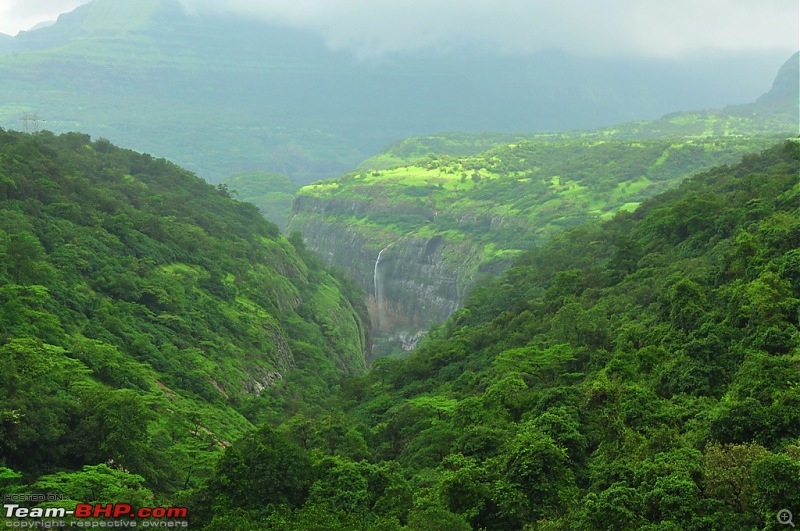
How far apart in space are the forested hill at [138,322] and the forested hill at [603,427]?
5.63 metres

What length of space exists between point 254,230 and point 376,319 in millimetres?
65114

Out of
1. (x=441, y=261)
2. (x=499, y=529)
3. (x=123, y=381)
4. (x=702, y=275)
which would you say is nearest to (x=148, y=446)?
(x=123, y=381)

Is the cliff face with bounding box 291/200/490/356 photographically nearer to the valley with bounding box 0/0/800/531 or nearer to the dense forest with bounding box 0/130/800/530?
the valley with bounding box 0/0/800/531

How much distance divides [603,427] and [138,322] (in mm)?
37901

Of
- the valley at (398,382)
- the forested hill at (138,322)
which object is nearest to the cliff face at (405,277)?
the forested hill at (138,322)

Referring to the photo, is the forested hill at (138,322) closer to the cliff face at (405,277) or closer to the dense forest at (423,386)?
the dense forest at (423,386)

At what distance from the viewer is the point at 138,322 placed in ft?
205

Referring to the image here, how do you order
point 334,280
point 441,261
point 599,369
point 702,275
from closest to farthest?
point 599,369 → point 702,275 → point 334,280 → point 441,261

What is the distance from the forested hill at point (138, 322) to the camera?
37312mm

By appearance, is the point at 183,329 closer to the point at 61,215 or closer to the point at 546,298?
the point at 61,215

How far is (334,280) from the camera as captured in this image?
130125 mm

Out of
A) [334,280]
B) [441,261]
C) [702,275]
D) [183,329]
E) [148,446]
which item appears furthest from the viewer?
[441,261]

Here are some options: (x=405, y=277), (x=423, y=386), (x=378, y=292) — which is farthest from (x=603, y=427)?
(x=378, y=292)

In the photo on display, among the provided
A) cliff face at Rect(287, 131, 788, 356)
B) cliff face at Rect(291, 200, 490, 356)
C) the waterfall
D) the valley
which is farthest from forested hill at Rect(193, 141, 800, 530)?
the waterfall
